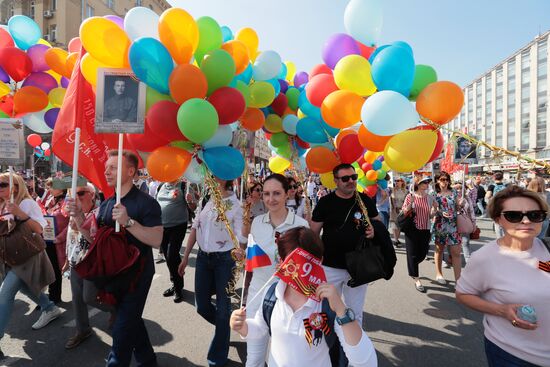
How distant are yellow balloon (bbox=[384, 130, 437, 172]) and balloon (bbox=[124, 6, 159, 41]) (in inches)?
89.6

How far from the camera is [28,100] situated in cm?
360

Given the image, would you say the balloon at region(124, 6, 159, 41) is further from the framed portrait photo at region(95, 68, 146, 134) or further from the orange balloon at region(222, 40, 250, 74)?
the orange balloon at region(222, 40, 250, 74)

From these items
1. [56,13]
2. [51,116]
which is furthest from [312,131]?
[56,13]

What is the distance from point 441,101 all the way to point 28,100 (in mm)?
4139

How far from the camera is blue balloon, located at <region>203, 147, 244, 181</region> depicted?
2818 mm

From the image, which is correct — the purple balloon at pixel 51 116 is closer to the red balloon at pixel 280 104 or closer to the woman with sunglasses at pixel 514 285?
the red balloon at pixel 280 104

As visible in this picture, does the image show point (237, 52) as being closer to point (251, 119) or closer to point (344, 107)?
point (251, 119)

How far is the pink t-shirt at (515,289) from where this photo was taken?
171 centimetres

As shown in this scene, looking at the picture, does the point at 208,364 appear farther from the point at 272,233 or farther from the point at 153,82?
the point at 153,82

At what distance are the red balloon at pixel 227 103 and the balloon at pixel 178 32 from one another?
408 mm

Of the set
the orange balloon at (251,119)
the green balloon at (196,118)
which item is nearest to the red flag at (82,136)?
the green balloon at (196,118)

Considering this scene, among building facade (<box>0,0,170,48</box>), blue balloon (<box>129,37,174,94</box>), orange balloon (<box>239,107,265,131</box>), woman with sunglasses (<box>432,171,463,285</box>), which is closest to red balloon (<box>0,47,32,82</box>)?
blue balloon (<box>129,37,174,94</box>)

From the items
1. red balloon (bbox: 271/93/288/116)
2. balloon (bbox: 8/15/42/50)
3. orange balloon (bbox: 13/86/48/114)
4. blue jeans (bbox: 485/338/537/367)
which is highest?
balloon (bbox: 8/15/42/50)

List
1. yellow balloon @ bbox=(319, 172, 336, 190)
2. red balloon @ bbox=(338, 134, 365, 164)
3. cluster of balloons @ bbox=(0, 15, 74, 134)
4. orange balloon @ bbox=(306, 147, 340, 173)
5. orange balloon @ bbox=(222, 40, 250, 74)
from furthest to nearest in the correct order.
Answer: yellow balloon @ bbox=(319, 172, 336, 190)
cluster of balloons @ bbox=(0, 15, 74, 134)
orange balloon @ bbox=(306, 147, 340, 173)
red balloon @ bbox=(338, 134, 365, 164)
orange balloon @ bbox=(222, 40, 250, 74)
